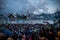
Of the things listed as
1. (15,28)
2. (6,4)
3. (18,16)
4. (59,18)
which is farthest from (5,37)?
(59,18)

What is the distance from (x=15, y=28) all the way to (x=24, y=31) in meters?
0.16

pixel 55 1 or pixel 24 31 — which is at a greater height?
pixel 55 1

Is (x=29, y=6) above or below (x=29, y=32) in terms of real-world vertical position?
above

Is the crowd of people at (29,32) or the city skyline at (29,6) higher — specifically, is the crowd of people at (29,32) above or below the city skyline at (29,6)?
below

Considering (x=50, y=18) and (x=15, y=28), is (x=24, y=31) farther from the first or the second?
(x=50, y=18)

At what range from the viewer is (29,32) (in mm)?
2436

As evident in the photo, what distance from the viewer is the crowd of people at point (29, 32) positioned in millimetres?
2400

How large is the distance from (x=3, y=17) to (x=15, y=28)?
0.28 m

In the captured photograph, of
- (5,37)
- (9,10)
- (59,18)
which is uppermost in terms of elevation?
(9,10)

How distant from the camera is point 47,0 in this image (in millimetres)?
2486

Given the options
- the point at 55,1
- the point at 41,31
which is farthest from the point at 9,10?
the point at 55,1

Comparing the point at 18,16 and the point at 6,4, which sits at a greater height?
the point at 6,4

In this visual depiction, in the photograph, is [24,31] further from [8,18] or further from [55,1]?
[55,1]

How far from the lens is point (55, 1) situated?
2.48 m
